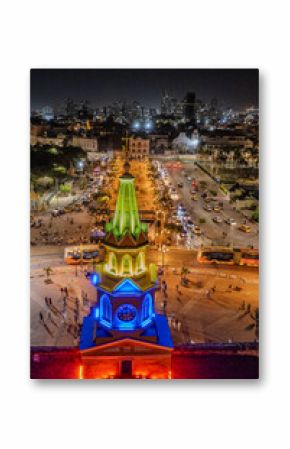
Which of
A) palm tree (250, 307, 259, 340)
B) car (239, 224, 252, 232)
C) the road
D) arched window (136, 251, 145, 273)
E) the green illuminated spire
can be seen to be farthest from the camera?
the road

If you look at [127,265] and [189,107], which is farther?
[189,107]

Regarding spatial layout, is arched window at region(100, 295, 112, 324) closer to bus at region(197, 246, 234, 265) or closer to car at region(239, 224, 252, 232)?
bus at region(197, 246, 234, 265)

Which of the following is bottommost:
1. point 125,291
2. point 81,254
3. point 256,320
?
point 256,320

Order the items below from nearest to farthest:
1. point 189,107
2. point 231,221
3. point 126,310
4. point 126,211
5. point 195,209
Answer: point 126,211
point 126,310
point 189,107
point 231,221
point 195,209

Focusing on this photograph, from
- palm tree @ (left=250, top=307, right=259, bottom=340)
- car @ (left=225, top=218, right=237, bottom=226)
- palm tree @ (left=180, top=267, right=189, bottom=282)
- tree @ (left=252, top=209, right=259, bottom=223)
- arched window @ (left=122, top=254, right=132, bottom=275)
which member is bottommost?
palm tree @ (left=250, top=307, right=259, bottom=340)

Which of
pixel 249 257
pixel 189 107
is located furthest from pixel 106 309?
pixel 189 107

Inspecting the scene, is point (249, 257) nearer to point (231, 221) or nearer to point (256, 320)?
point (231, 221)

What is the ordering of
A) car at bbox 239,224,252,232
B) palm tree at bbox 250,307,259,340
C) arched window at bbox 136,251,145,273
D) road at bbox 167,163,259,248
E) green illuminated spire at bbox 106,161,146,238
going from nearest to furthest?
green illuminated spire at bbox 106,161,146,238, arched window at bbox 136,251,145,273, palm tree at bbox 250,307,259,340, car at bbox 239,224,252,232, road at bbox 167,163,259,248

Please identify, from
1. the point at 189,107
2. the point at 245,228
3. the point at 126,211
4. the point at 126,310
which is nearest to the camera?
the point at 126,211

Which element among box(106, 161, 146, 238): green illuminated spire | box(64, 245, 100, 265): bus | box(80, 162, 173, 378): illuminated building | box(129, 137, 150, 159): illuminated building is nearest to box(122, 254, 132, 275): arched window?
box(80, 162, 173, 378): illuminated building
